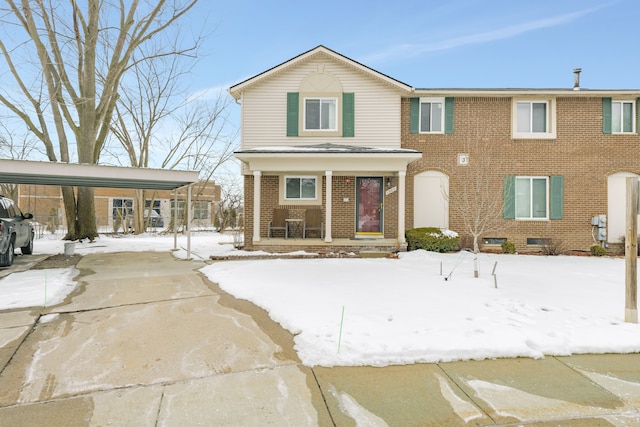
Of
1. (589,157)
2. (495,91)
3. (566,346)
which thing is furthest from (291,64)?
(566,346)

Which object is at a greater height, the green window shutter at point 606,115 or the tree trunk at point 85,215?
the green window shutter at point 606,115

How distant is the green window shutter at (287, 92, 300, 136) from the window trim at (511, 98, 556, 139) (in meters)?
7.48

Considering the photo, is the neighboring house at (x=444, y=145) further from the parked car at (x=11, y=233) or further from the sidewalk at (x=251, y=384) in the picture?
the sidewalk at (x=251, y=384)

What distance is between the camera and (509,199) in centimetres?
1258

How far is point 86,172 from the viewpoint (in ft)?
28.9

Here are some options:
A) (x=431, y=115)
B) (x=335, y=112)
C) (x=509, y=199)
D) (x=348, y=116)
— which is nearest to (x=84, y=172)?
(x=335, y=112)

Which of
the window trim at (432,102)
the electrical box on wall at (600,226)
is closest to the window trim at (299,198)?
the window trim at (432,102)

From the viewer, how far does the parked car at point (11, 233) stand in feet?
27.7

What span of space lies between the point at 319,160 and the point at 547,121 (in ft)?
27.0

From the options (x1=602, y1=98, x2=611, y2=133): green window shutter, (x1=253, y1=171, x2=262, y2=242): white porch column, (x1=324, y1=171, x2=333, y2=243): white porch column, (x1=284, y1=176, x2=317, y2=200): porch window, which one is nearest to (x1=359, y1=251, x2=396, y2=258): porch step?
(x1=324, y1=171, x2=333, y2=243): white porch column

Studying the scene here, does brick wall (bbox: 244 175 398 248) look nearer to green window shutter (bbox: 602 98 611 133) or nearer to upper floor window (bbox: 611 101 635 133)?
green window shutter (bbox: 602 98 611 133)

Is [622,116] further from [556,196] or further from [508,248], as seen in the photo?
[508,248]

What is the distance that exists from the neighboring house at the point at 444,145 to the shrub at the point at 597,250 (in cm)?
59

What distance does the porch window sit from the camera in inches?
504
